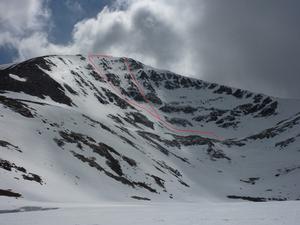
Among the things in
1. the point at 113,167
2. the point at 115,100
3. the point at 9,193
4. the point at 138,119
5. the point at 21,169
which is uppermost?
the point at 115,100

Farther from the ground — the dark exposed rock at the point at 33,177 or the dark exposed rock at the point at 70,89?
the dark exposed rock at the point at 70,89

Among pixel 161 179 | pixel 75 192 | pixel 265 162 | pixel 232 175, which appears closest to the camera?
pixel 75 192

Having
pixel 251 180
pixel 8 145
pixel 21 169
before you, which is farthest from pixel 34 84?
pixel 251 180

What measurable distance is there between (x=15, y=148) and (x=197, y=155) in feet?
277

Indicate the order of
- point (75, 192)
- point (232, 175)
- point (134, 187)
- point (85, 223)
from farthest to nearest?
point (232, 175) < point (134, 187) < point (75, 192) < point (85, 223)

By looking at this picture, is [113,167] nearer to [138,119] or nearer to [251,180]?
[251,180]

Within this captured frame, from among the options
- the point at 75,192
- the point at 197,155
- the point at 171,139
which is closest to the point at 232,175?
the point at 197,155

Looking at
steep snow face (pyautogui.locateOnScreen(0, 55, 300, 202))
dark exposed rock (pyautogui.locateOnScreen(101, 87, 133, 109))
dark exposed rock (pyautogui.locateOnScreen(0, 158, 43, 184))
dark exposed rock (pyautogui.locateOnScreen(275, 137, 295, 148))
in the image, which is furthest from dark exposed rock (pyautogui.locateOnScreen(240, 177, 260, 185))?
dark exposed rock (pyautogui.locateOnScreen(0, 158, 43, 184))

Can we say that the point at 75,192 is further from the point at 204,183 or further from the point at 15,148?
the point at 204,183

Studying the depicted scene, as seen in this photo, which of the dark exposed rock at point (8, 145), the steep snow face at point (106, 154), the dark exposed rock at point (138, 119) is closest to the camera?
the steep snow face at point (106, 154)

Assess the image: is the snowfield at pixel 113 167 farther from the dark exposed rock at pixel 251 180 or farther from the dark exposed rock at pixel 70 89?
the dark exposed rock at pixel 70 89

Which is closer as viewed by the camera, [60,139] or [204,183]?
[60,139]

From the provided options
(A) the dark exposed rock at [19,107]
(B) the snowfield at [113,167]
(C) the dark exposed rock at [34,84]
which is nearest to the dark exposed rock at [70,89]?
(B) the snowfield at [113,167]

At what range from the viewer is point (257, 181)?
9625 cm
